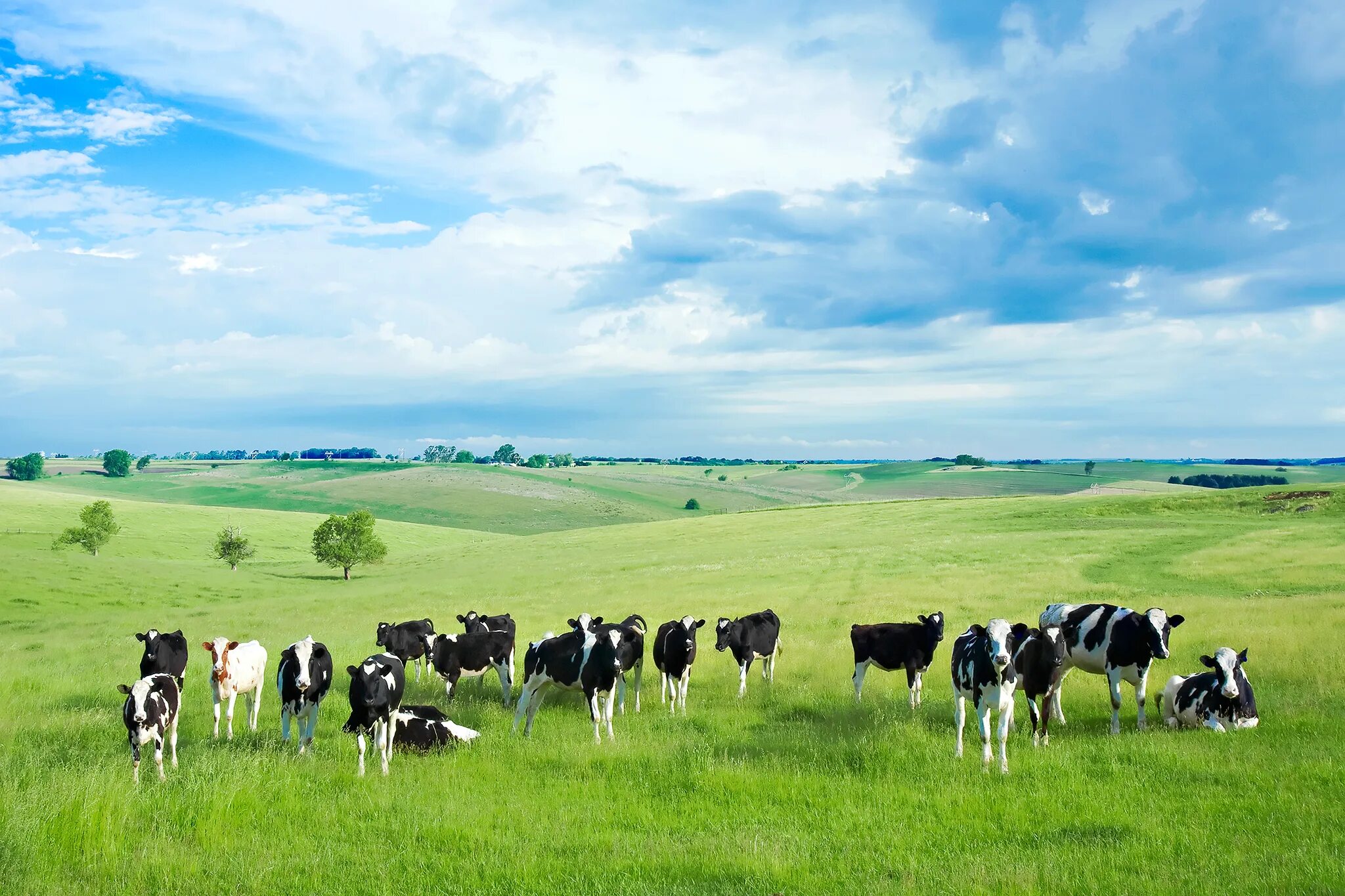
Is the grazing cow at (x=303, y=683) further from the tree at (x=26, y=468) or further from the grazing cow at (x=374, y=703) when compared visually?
the tree at (x=26, y=468)

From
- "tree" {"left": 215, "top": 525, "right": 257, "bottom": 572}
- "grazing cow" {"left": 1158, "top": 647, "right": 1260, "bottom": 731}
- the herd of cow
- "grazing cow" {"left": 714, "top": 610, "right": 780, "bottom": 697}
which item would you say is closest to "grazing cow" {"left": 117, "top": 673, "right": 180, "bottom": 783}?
the herd of cow

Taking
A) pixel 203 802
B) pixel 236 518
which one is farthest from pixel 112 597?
pixel 236 518

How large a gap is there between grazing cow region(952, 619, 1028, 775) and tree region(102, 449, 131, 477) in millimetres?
210803

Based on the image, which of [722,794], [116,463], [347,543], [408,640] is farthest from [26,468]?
[722,794]

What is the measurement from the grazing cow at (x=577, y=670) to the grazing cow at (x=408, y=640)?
6530 mm

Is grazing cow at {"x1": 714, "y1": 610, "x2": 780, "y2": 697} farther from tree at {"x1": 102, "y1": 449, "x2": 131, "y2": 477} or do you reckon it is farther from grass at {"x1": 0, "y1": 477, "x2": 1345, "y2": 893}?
tree at {"x1": 102, "y1": 449, "x2": 131, "y2": 477}

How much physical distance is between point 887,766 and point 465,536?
10325 cm

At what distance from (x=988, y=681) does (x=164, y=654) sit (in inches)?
571

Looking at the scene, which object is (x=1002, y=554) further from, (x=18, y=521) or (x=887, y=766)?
(x=18, y=521)

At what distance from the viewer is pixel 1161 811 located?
32.1 feet

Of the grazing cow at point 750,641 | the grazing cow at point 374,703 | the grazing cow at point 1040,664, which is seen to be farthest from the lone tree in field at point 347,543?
the grazing cow at point 1040,664

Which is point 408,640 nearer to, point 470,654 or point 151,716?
point 470,654

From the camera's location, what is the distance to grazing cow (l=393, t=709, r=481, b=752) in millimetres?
13180

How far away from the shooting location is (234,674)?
14875mm
